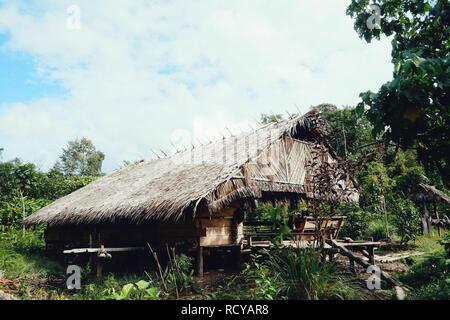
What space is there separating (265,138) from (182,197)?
3191mm

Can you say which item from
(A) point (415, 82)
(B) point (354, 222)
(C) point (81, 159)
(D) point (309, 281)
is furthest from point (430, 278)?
(C) point (81, 159)

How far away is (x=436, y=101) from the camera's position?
470 centimetres

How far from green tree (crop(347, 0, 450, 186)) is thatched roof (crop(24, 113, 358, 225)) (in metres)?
2.14

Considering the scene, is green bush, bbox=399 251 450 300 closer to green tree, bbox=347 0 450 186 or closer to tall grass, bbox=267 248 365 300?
tall grass, bbox=267 248 365 300

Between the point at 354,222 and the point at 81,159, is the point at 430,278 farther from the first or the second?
the point at 81,159

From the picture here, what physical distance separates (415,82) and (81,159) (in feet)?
104

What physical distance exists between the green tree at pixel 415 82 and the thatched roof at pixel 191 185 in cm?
214

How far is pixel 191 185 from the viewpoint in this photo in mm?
9305

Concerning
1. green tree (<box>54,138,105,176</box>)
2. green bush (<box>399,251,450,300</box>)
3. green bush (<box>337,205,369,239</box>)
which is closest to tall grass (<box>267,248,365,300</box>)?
green bush (<box>399,251,450,300</box>)

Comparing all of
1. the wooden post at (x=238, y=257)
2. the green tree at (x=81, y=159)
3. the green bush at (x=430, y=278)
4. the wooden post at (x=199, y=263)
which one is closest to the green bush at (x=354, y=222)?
the wooden post at (x=238, y=257)

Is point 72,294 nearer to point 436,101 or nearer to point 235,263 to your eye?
point 235,263

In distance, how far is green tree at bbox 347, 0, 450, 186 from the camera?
175 inches
